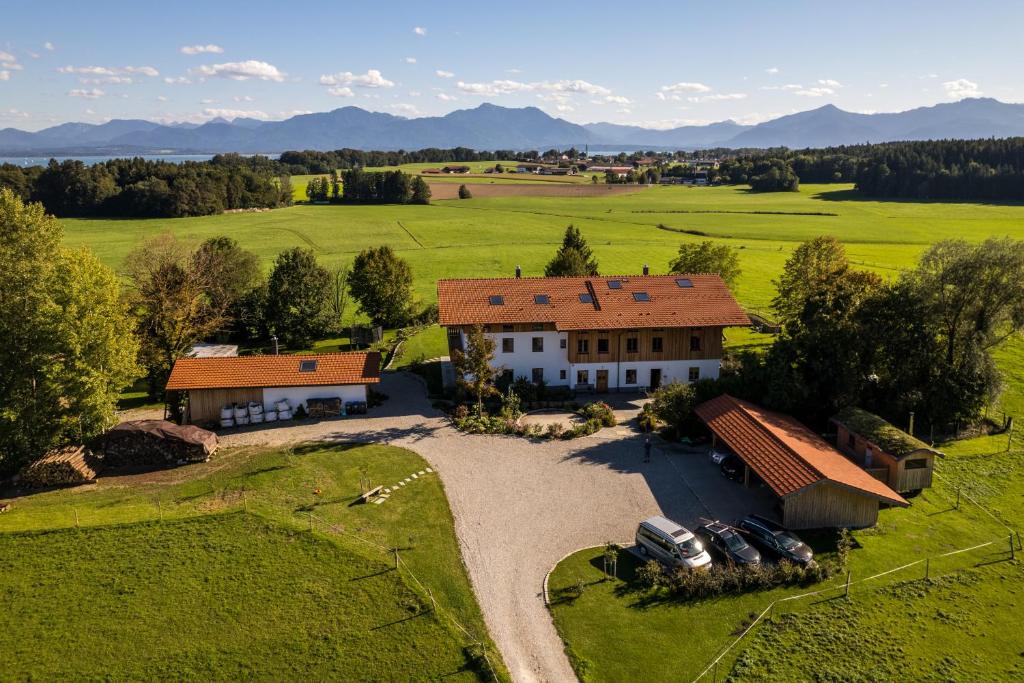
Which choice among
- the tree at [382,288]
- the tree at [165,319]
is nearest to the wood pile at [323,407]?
the tree at [165,319]

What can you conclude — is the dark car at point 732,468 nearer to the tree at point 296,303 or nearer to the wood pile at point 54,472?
the wood pile at point 54,472

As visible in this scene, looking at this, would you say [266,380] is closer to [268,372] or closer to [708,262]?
[268,372]

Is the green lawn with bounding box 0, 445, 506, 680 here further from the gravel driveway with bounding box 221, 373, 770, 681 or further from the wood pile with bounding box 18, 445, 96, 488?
the gravel driveway with bounding box 221, 373, 770, 681

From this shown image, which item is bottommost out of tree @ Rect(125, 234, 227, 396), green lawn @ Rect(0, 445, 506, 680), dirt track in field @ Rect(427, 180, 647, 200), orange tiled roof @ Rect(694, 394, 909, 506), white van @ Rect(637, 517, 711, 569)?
green lawn @ Rect(0, 445, 506, 680)

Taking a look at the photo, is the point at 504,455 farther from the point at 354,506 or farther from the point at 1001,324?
the point at 1001,324

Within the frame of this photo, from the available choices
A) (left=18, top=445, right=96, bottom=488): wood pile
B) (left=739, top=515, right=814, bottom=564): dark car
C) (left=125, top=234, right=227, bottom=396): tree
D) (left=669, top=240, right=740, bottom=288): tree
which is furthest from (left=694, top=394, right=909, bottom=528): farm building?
(left=125, top=234, right=227, bottom=396): tree

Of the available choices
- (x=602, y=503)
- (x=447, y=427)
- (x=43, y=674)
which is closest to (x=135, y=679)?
(x=43, y=674)

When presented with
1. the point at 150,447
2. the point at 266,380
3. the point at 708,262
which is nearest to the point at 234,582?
the point at 150,447
